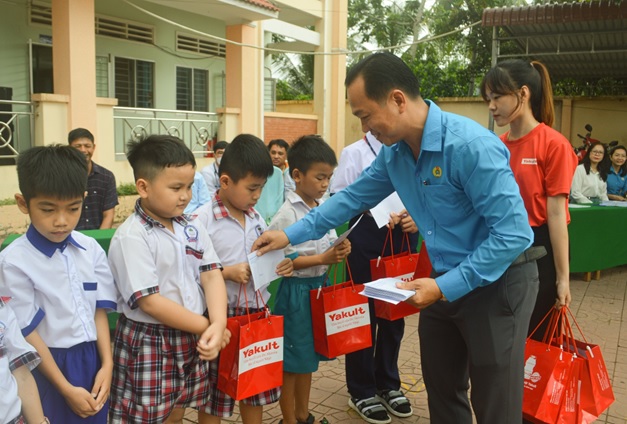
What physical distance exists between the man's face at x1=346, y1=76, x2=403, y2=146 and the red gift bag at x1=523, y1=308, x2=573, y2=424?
130 centimetres

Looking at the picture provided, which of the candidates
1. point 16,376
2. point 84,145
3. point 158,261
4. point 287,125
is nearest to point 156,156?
point 158,261

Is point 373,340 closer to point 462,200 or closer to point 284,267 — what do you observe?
point 284,267

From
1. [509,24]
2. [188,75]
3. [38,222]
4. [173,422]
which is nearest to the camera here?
[38,222]

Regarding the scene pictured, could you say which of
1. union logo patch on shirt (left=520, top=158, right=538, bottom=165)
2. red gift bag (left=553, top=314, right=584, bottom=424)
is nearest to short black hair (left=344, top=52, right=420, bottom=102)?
union logo patch on shirt (left=520, top=158, right=538, bottom=165)

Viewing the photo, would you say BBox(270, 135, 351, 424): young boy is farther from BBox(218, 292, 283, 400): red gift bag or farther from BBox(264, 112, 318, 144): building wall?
BBox(264, 112, 318, 144): building wall

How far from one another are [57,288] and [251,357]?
2.60 feet

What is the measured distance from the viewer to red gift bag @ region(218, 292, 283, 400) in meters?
2.32

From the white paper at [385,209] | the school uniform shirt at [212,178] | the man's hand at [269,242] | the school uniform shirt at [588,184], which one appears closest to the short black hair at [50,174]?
the man's hand at [269,242]

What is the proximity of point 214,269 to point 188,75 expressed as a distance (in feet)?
38.7

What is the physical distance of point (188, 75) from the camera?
13.4 metres

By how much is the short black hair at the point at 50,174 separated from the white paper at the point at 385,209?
1.58m

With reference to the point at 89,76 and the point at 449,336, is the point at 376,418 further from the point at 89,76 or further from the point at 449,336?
the point at 89,76

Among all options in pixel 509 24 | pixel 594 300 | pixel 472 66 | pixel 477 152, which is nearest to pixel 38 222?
pixel 477 152

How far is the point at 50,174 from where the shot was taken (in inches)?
77.4
